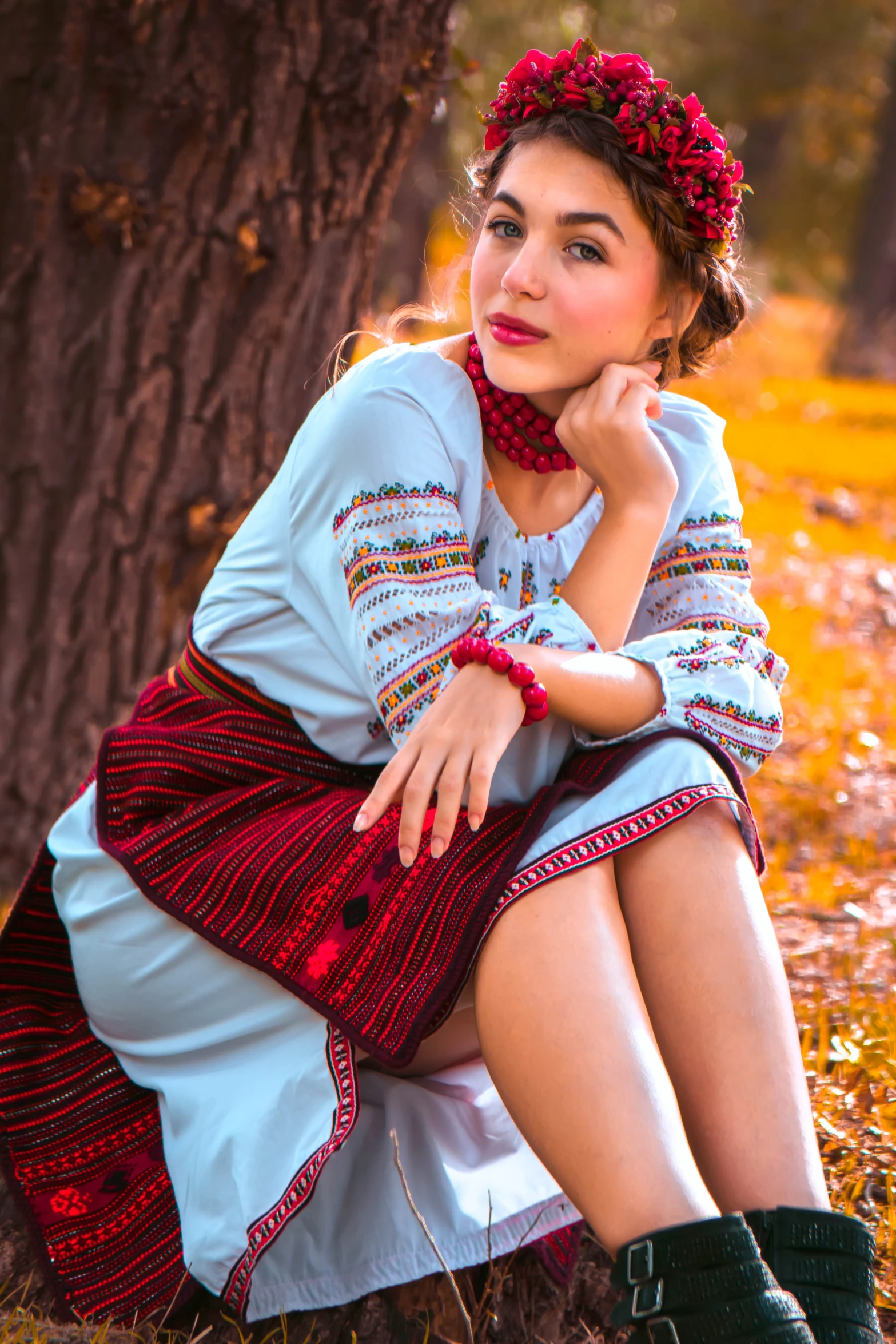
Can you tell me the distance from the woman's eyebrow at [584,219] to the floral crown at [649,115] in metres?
0.10

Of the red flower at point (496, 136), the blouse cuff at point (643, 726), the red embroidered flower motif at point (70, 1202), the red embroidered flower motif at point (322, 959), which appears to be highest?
the red flower at point (496, 136)

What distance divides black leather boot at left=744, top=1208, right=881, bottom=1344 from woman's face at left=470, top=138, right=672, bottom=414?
116 centimetres

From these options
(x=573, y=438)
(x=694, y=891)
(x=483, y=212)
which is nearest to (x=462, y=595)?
(x=573, y=438)

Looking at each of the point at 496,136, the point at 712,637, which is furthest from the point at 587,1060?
the point at 496,136

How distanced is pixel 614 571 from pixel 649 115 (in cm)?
65

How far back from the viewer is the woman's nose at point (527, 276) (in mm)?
1871

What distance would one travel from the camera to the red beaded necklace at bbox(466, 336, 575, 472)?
6.68 ft

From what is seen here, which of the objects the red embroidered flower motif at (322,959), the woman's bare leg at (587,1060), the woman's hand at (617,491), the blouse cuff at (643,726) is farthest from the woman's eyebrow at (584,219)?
the red embroidered flower motif at (322,959)

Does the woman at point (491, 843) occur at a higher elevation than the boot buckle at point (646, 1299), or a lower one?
higher

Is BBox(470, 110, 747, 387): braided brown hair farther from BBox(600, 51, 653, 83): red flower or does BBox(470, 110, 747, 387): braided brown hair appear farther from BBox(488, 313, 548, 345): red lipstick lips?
BBox(488, 313, 548, 345): red lipstick lips

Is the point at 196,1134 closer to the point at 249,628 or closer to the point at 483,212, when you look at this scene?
the point at 249,628

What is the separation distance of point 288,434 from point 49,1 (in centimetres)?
97

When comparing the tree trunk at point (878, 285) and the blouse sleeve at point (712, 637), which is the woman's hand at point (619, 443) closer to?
the blouse sleeve at point (712, 637)

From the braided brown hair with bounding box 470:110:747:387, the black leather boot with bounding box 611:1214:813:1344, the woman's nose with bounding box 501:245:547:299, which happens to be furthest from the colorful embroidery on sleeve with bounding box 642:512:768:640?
the black leather boot with bounding box 611:1214:813:1344
